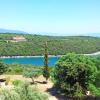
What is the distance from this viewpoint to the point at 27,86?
73.0 feet

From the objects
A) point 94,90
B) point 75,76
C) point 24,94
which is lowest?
point 94,90

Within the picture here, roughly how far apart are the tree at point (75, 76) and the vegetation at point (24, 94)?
40.2 feet

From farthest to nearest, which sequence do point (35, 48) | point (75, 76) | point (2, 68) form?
1. point (35, 48)
2. point (2, 68)
3. point (75, 76)

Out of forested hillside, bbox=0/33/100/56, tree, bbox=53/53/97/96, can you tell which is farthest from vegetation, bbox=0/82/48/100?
forested hillside, bbox=0/33/100/56

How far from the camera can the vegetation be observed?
20844 mm

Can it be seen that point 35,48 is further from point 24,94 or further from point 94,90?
point 24,94

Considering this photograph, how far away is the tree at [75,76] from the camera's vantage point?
34125 mm

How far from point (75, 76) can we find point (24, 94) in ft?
44.5

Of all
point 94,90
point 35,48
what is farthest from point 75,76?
point 35,48

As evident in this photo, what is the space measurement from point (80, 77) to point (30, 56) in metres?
136

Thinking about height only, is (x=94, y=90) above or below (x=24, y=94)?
below

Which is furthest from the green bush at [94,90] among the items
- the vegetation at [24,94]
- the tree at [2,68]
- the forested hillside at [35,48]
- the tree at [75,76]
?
the forested hillside at [35,48]

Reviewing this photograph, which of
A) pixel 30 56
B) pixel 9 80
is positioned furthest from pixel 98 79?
pixel 30 56

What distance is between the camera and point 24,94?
71.7ft
